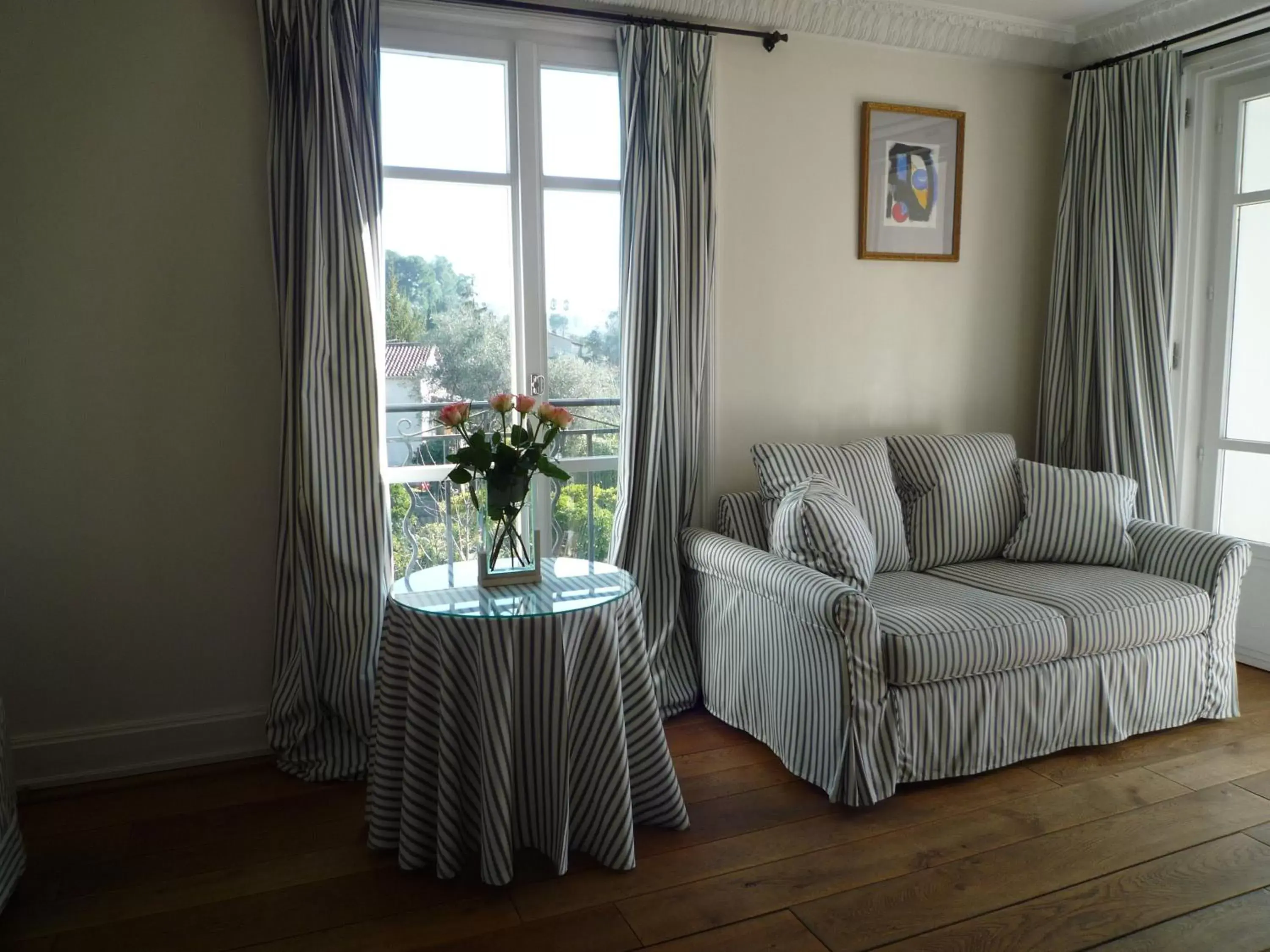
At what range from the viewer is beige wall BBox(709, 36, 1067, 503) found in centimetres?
334

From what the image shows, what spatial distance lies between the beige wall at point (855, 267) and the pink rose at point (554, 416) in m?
1.09

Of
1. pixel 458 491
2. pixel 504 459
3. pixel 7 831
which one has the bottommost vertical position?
pixel 7 831

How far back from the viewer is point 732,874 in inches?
87.4

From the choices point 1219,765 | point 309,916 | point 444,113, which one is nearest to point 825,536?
point 1219,765

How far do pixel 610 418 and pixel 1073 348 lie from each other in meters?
1.98

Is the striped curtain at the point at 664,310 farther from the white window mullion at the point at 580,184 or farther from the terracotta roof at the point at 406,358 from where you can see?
the terracotta roof at the point at 406,358

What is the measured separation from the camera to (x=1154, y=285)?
3602 millimetres

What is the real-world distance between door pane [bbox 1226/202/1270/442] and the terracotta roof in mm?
3144

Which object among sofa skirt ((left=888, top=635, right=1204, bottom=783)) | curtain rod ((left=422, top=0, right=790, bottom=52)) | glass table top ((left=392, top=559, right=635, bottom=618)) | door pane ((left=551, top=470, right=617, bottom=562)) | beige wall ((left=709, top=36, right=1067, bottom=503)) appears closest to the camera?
glass table top ((left=392, top=559, right=635, bottom=618))

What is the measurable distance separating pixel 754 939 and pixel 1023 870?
0.74 metres

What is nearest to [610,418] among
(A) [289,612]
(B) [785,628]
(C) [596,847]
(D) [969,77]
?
(B) [785,628]

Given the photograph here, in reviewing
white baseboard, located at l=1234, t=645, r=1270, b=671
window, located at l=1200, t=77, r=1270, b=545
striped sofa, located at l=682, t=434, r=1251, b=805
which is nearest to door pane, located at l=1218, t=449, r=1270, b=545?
window, located at l=1200, t=77, r=1270, b=545

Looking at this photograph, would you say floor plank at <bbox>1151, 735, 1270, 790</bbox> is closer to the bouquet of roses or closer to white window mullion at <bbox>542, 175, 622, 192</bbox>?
the bouquet of roses

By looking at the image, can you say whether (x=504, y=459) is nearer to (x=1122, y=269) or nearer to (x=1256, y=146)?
(x=1122, y=269)
